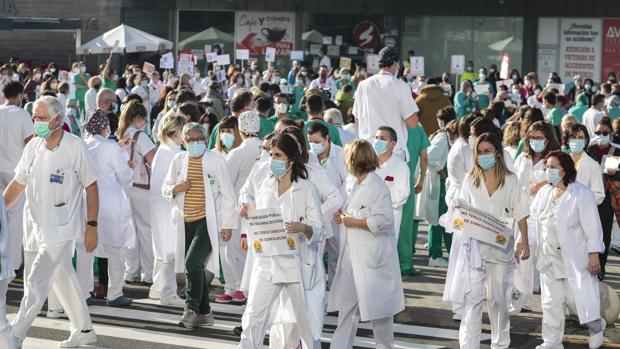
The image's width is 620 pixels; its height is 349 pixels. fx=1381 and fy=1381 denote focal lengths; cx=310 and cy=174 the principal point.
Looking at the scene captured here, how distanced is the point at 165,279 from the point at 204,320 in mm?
1325

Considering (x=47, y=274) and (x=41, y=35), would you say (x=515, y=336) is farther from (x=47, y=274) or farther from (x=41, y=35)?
(x=41, y=35)

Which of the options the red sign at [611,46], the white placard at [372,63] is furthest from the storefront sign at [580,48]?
the white placard at [372,63]

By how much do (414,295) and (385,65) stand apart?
2.31m

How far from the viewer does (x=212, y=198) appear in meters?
11.9

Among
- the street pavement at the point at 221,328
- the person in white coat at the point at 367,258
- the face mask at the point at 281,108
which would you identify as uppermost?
the face mask at the point at 281,108

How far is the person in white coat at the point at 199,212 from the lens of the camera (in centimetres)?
1180

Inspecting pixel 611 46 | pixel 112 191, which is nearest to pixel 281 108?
pixel 112 191

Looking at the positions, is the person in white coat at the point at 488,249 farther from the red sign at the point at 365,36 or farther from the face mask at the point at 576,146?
the red sign at the point at 365,36

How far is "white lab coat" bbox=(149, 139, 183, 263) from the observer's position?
1309 cm

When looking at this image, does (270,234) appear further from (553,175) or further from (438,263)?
(438,263)

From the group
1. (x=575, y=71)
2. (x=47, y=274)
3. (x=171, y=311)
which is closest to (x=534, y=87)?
(x=575, y=71)

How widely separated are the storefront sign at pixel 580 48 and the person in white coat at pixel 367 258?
4051 centimetres

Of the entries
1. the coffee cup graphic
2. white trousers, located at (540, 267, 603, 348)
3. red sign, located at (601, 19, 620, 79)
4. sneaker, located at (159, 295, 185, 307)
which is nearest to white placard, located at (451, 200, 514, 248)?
→ white trousers, located at (540, 267, 603, 348)

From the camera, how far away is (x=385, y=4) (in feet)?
172
